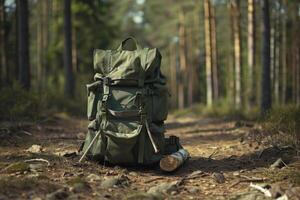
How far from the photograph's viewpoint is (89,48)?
84.7ft

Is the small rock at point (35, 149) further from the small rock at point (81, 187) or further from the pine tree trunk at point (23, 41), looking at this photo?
the pine tree trunk at point (23, 41)

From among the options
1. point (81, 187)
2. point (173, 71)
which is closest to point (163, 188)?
point (81, 187)

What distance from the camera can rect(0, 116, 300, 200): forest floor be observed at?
4.56 meters

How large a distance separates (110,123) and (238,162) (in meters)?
1.96

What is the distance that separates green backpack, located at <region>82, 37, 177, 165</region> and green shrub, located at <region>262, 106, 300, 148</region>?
2.05 meters

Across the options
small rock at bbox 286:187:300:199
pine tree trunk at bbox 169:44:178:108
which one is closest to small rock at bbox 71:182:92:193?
small rock at bbox 286:187:300:199

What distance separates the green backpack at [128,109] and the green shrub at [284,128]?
2053 millimetres

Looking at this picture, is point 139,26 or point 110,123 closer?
point 110,123

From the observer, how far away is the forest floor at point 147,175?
180 inches

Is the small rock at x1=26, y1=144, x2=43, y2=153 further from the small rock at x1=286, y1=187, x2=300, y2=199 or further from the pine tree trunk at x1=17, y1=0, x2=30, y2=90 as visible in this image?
the pine tree trunk at x1=17, y1=0, x2=30, y2=90

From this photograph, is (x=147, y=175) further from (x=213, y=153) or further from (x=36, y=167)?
(x=213, y=153)

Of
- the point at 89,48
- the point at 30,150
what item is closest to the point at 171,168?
the point at 30,150

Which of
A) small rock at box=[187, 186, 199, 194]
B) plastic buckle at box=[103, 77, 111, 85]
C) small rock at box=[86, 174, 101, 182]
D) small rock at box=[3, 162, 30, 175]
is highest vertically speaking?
plastic buckle at box=[103, 77, 111, 85]

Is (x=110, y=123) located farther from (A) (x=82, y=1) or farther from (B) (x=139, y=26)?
(B) (x=139, y=26)
